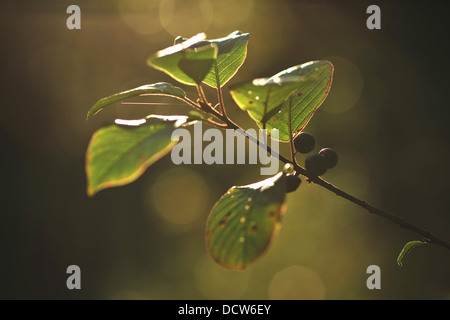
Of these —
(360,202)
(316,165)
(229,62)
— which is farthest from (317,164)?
(229,62)

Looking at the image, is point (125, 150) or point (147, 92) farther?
point (147, 92)

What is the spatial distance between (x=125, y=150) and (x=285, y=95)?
0.21 metres

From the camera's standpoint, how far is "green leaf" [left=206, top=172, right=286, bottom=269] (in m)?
0.52

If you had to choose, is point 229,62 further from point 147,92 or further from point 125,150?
point 125,150

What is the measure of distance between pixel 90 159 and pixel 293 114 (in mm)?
339

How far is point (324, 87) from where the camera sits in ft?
2.35

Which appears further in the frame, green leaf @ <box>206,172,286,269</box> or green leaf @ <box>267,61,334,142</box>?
green leaf @ <box>267,61,334,142</box>

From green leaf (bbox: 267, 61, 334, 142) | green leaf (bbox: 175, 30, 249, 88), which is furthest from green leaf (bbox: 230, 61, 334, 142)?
green leaf (bbox: 175, 30, 249, 88)

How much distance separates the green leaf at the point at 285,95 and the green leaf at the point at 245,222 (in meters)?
0.09

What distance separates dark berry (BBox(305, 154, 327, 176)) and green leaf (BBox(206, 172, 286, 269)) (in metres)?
0.13

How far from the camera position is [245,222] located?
556 millimetres

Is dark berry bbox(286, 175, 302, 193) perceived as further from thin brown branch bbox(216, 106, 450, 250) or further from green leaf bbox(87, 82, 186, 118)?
green leaf bbox(87, 82, 186, 118)

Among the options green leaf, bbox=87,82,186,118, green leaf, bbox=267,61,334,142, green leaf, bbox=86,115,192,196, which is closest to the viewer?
green leaf, bbox=86,115,192,196

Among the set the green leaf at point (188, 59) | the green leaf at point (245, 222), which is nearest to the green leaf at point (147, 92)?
the green leaf at point (188, 59)
